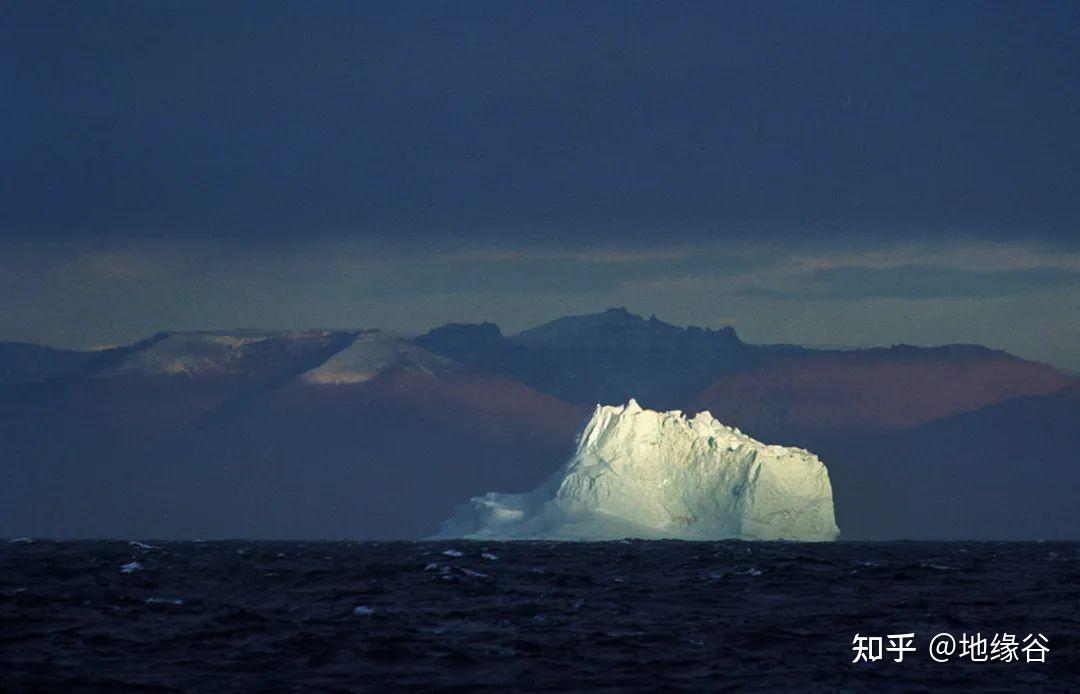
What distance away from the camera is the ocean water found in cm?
2178

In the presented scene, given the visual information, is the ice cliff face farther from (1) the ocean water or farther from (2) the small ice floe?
(1) the ocean water

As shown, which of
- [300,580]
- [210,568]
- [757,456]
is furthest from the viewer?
[757,456]

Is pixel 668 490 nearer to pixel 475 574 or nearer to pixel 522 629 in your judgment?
pixel 475 574

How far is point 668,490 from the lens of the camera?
322 ft

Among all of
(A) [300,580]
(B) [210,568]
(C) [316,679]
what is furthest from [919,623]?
(B) [210,568]

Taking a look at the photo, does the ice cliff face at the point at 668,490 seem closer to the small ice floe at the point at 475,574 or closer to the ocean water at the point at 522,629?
the small ice floe at the point at 475,574

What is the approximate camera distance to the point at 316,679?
21562mm

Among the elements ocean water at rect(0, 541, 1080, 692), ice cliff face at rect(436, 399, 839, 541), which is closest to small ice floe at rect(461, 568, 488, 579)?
ocean water at rect(0, 541, 1080, 692)

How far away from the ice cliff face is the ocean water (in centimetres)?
4835

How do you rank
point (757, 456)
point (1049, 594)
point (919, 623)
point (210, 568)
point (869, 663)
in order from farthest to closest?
1. point (757, 456)
2. point (210, 568)
3. point (1049, 594)
4. point (919, 623)
5. point (869, 663)

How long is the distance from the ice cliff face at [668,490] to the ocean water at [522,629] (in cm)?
4835

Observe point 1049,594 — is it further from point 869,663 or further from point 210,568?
point 210,568

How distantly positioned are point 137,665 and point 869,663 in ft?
39.4

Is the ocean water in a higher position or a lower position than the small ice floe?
higher
